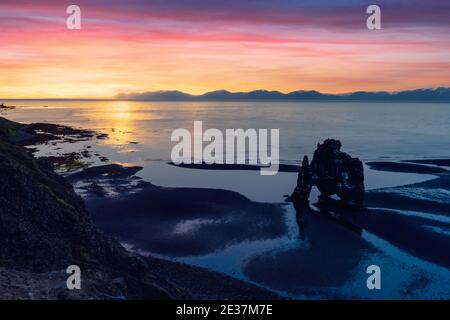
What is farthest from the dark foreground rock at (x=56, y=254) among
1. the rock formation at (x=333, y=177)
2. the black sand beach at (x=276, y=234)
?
the rock formation at (x=333, y=177)

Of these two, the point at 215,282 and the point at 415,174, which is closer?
the point at 215,282

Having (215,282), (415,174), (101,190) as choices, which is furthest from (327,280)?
(415,174)

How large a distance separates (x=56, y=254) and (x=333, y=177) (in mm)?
38828

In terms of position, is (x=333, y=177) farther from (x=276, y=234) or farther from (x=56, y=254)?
(x=56, y=254)

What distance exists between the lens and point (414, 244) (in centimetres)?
3934

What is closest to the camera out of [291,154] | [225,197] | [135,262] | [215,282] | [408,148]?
[135,262]

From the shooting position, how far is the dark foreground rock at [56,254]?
19.8 meters

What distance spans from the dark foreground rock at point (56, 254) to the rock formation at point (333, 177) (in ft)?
81.8

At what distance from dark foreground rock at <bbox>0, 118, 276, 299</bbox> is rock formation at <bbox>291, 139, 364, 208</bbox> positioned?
24.9 metres

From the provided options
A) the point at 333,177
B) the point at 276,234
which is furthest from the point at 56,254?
the point at 333,177

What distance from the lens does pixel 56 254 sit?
75.2 feet
